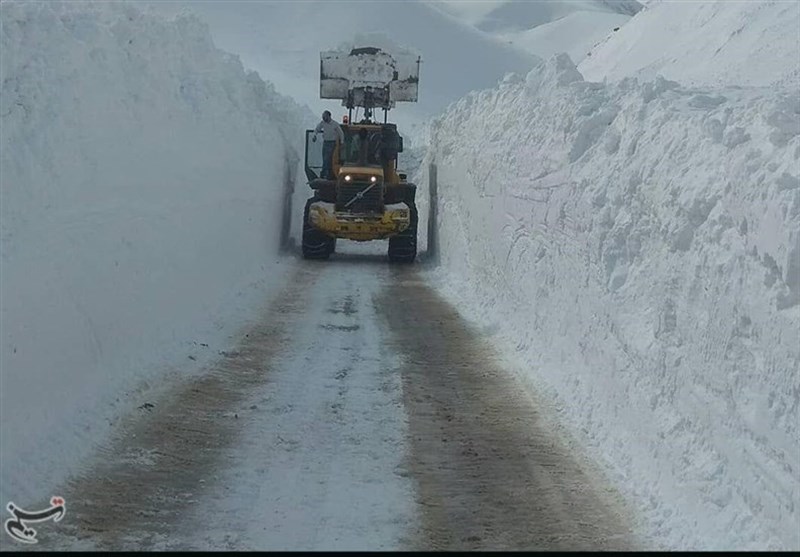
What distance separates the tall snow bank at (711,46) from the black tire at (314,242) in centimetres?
1181

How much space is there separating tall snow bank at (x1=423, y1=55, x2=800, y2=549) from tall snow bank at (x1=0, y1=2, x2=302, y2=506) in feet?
11.3

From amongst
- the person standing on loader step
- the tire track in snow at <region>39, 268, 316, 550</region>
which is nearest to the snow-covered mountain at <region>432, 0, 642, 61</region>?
the person standing on loader step

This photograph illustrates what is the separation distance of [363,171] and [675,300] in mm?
12809

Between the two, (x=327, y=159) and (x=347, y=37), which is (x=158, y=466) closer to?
(x=327, y=159)

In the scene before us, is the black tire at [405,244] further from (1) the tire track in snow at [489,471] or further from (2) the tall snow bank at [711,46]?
(2) the tall snow bank at [711,46]

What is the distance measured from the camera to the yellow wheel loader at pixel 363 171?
18656mm

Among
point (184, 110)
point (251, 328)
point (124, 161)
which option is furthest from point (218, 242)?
point (124, 161)

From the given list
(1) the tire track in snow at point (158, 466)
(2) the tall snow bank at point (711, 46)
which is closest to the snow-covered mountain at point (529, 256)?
(1) the tire track in snow at point (158, 466)

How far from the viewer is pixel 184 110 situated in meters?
12.8

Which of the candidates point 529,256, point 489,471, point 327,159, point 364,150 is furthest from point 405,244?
point 489,471

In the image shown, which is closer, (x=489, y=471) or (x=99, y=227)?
(x=489, y=471)

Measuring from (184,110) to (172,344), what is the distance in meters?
4.30

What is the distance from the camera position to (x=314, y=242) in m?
19.1

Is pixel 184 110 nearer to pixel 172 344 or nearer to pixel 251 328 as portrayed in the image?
pixel 251 328
